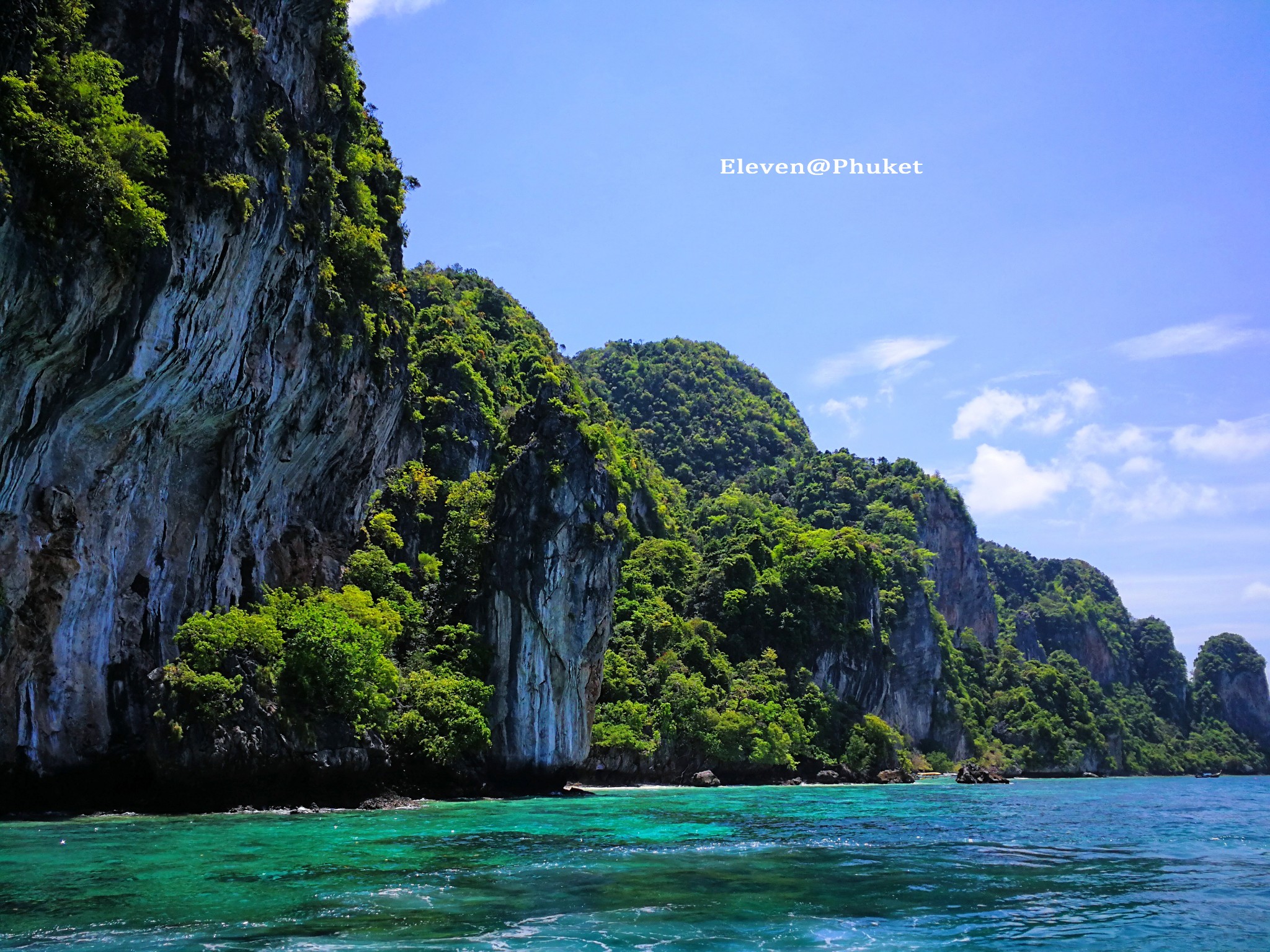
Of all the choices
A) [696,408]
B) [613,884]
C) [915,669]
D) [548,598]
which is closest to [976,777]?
[915,669]

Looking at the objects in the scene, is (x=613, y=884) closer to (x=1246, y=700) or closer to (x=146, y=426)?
(x=146, y=426)

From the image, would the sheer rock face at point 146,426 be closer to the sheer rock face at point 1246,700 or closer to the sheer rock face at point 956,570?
the sheer rock face at point 956,570

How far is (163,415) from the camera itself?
2614cm

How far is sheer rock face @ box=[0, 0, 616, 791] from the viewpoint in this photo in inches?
861

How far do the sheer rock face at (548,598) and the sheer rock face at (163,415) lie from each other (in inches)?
72.6

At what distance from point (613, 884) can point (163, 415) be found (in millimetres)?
18157

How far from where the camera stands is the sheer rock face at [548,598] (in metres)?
38.6

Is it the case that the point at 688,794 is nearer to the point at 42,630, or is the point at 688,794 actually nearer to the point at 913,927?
the point at 42,630

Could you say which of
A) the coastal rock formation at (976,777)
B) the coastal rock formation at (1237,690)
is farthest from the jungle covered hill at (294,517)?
the coastal rock formation at (1237,690)

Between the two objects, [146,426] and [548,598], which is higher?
[146,426]

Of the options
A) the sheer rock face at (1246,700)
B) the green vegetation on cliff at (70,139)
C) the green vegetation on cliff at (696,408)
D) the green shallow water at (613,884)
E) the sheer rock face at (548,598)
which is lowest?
the sheer rock face at (1246,700)

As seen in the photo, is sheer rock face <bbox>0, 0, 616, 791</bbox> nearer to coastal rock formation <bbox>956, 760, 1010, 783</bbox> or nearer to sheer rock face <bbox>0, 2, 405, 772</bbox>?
sheer rock face <bbox>0, 2, 405, 772</bbox>

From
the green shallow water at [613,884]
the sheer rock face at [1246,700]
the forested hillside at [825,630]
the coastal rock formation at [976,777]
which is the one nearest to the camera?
the green shallow water at [613,884]

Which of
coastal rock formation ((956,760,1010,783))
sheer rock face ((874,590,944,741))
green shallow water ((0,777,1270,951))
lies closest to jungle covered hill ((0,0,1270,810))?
coastal rock formation ((956,760,1010,783))
